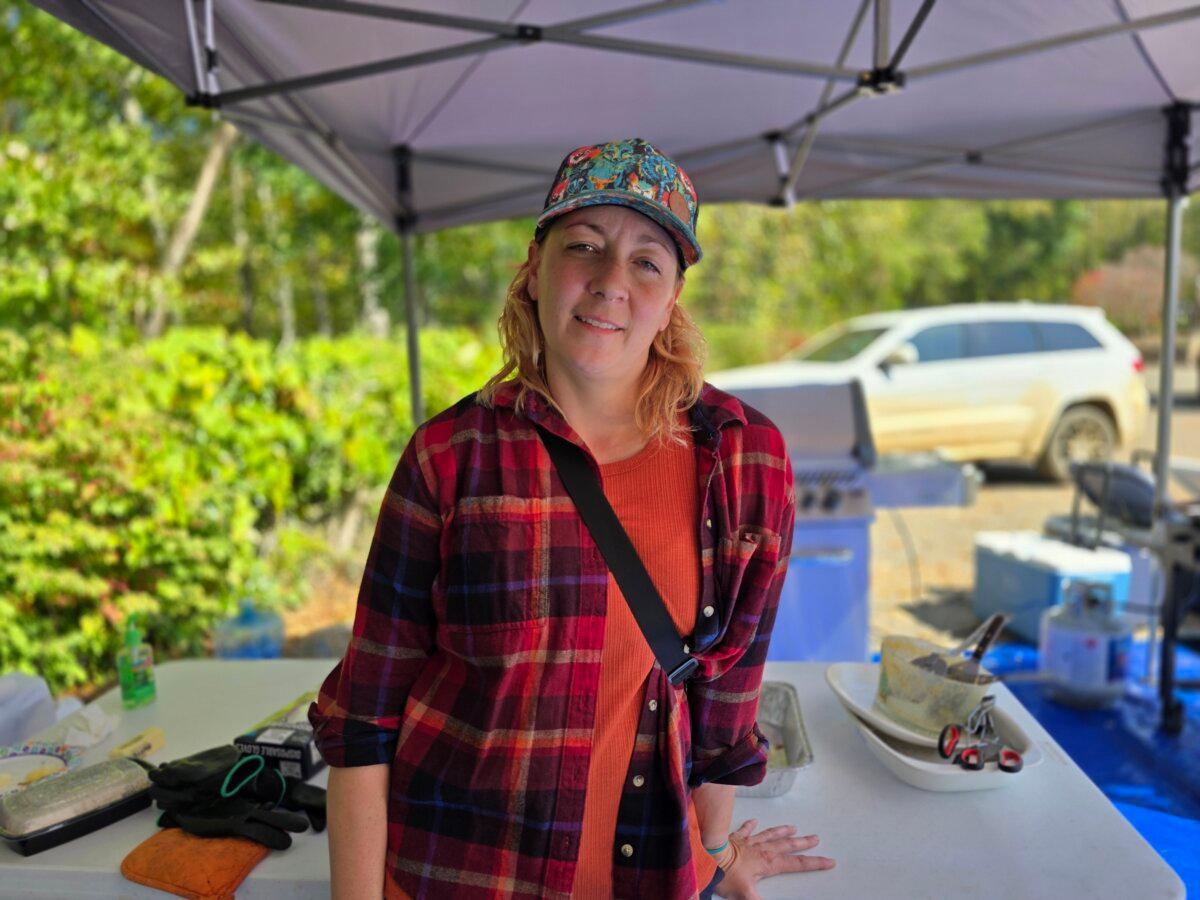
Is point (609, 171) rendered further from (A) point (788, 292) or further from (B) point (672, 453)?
(A) point (788, 292)

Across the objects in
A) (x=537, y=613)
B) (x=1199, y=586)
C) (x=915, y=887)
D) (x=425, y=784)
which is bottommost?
(x=1199, y=586)

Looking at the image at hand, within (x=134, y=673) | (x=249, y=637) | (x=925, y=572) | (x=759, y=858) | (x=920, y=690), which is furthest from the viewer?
(x=925, y=572)

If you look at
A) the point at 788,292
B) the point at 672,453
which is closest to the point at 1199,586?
the point at 672,453

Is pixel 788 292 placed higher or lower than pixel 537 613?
higher

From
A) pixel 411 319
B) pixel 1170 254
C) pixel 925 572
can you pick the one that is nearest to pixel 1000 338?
pixel 925 572

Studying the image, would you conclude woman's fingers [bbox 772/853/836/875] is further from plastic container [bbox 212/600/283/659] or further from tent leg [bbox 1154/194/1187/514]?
tent leg [bbox 1154/194/1187/514]

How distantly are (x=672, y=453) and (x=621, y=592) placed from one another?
219mm

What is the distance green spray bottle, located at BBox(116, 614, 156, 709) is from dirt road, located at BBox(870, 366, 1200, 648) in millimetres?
→ 3582

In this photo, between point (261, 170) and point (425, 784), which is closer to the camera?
point (425, 784)

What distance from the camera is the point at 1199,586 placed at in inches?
172

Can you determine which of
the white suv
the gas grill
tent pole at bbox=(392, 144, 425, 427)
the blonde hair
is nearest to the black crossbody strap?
the blonde hair

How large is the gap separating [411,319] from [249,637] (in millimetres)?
1513

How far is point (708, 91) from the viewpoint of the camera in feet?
11.0

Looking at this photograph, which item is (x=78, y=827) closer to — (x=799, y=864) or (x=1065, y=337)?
(x=799, y=864)
